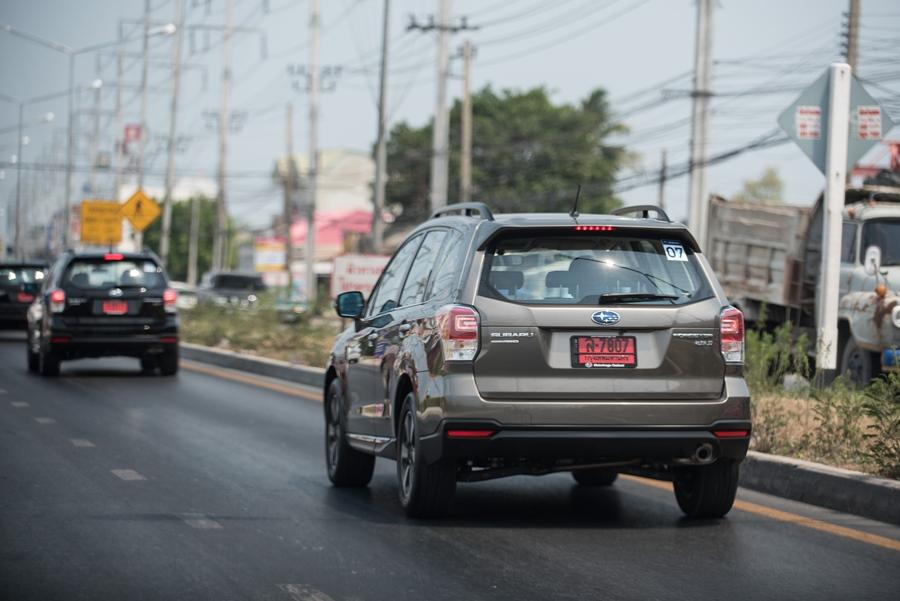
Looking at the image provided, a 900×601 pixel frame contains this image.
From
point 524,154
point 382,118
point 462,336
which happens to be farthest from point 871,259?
point 524,154

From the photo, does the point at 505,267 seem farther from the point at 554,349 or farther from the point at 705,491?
the point at 705,491

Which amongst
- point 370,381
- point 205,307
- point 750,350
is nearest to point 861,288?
point 750,350

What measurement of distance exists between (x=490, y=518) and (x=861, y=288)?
1119 cm

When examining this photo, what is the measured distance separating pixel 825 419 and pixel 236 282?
44.9m

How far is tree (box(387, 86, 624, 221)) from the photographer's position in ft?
266

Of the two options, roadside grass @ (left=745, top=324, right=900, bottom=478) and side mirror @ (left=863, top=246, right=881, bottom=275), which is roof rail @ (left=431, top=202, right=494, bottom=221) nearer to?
roadside grass @ (left=745, top=324, right=900, bottom=478)

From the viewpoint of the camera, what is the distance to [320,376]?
843 inches

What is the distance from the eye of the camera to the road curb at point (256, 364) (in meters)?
21.9

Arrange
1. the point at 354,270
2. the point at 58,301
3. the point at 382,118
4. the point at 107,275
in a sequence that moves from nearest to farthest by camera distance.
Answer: the point at 58,301 → the point at 107,275 → the point at 354,270 → the point at 382,118

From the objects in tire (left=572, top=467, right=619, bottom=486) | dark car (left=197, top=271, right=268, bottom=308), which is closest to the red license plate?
tire (left=572, top=467, right=619, bottom=486)

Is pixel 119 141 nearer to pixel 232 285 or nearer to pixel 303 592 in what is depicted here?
pixel 232 285

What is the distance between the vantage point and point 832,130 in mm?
13289

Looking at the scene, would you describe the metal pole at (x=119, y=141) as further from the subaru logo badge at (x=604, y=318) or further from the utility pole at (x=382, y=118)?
the subaru logo badge at (x=604, y=318)

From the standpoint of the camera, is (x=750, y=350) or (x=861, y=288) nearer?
(x=750, y=350)
